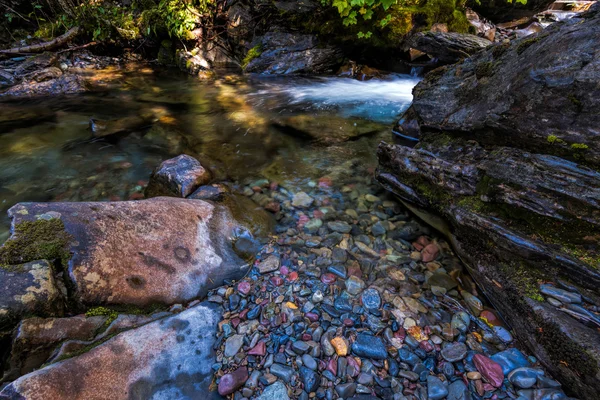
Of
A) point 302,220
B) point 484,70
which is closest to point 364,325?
point 302,220

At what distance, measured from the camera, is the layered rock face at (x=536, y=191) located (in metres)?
2.15

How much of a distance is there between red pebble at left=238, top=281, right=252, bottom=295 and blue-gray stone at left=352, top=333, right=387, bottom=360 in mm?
1079

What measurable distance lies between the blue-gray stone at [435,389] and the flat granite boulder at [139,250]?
6.05 feet

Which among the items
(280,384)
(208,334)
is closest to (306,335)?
(280,384)

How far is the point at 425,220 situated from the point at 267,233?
1.96m

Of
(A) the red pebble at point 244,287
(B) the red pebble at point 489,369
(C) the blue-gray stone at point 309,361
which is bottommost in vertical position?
(A) the red pebble at point 244,287

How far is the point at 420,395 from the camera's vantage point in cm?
196

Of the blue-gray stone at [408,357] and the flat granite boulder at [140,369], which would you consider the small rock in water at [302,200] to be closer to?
the flat granite boulder at [140,369]

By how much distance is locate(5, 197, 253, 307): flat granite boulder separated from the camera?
2.43 meters

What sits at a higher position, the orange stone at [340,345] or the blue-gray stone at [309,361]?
the orange stone at [340,345]

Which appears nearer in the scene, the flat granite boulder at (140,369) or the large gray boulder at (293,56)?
the flat granite boulder at (140,369)

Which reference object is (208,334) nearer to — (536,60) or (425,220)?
(425,220)

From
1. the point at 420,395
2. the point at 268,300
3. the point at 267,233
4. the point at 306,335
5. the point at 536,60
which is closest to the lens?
the point at 420,395

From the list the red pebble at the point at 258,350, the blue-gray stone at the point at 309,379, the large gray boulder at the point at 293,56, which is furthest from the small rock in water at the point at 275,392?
the large gray boulder at the point at 293,56
